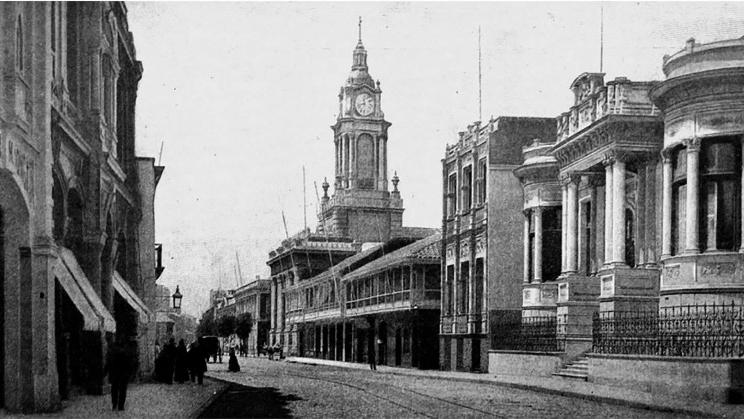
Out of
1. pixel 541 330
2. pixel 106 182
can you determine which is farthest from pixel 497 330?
pixel 106 182

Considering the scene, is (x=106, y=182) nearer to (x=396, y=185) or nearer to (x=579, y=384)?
(x=579, y=384)

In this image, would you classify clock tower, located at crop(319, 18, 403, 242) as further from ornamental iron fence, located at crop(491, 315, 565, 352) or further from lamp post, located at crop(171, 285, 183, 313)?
ornamental iron fence, located at crop(491, 315, 565, 352)

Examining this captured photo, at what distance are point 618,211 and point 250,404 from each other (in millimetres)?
12780

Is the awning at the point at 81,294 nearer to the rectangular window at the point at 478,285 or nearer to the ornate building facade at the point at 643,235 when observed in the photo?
the ornate building facade at the point at 643,235

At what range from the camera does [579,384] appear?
27.0 metres

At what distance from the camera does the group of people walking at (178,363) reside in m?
28.1

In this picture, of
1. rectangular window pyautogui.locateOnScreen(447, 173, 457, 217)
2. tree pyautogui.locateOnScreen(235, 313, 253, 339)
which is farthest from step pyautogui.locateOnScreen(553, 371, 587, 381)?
tree pyautogui.locateOnScreen(235, 313, 253, 339)

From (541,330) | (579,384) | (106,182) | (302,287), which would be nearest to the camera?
(106,182)

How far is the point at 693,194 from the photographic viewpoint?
24.8 meters

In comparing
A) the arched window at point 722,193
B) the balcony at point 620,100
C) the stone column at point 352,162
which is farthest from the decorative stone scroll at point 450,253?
the stone column at point 352,162

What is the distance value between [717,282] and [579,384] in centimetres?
463

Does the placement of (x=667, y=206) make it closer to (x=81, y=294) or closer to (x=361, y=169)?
(x=81, y=294)

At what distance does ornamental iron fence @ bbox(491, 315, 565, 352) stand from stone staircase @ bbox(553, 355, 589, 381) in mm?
706

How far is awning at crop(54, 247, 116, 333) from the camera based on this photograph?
688 inches
